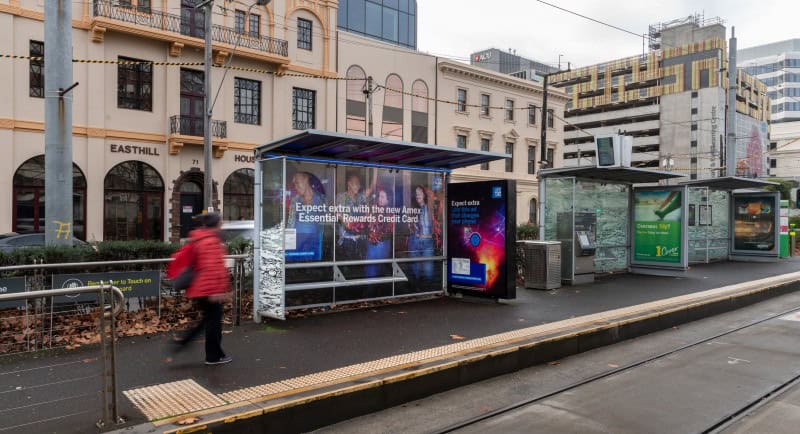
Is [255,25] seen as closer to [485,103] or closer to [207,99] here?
[207,99]

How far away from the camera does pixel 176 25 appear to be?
25.7 meters

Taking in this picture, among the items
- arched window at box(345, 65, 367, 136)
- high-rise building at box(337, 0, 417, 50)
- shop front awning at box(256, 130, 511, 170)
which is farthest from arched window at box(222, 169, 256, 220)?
shop front awning at box(256, 130, 511, 170)

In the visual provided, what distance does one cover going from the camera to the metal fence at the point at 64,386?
171 inches

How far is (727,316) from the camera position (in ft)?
35.4

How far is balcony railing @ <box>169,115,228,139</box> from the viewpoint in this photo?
25.7 metres

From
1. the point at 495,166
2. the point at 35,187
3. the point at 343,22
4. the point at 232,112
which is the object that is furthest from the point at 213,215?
the point at 495,166

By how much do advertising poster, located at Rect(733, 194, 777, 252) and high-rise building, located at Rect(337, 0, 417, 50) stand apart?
25192mm

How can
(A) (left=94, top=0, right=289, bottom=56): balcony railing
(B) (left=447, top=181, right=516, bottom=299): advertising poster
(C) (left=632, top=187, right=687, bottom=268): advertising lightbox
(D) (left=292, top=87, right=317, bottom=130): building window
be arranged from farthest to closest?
(D) (left=292, top=87, right=317, bottom=130): building window
(A) (left=94, top=0, right=289, bottom=56): balcony railing
(C) (left=632, top=187, right=687, bottom=268): advertising lightbox
(B) (left=447, top=181, right=516, bottom=299): advertising poster

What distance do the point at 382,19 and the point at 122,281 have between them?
34539 mm

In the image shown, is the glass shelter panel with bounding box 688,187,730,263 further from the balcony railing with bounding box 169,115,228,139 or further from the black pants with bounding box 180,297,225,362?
the balcony railing with bounding box 169,115,228,139

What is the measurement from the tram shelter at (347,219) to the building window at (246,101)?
19.7m

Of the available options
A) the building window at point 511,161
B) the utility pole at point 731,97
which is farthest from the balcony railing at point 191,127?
the building window at point 511,161

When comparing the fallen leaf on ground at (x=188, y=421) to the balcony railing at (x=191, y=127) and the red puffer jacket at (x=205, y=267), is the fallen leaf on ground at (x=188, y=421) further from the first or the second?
the balcony railing at (x=191, y=127)

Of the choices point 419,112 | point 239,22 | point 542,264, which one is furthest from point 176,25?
point 542,264
